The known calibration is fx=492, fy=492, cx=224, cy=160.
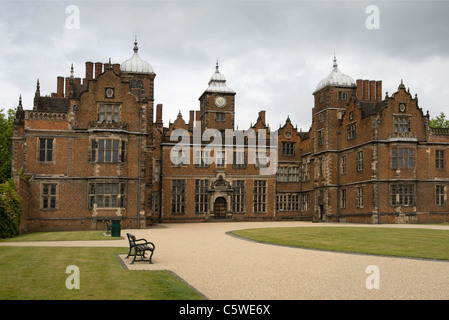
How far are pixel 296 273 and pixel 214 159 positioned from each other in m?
37.5

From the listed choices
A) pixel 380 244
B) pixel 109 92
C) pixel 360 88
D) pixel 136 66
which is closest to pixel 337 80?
pixel 360 88

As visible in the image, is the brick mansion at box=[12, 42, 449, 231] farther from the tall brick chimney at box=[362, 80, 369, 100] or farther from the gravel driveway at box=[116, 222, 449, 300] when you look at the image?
the gravel driveway at box=[116, 222, 449, 300]

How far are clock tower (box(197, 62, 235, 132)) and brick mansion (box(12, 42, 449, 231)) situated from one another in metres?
0.12

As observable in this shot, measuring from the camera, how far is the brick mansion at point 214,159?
36.1 metres

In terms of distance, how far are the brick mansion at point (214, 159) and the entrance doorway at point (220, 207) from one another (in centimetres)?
11

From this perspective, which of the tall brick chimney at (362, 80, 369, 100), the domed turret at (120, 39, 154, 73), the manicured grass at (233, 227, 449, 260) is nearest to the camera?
the manicured grass at (233, 227, 449, 260)

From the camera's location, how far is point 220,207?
5150 cm

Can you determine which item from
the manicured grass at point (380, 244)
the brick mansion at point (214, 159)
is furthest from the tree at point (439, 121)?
the manicured grass at point (380, 244)

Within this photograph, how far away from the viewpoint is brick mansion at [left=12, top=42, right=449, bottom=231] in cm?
3606

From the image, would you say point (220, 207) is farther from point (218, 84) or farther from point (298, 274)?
point (298, 274)

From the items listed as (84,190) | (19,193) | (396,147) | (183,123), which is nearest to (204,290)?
(19,193)

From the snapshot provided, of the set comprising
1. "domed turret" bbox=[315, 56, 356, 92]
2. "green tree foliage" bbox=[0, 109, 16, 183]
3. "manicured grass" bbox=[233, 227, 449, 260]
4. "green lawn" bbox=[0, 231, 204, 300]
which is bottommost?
"manicured grass" bbox=[233, 227, 449, 260]

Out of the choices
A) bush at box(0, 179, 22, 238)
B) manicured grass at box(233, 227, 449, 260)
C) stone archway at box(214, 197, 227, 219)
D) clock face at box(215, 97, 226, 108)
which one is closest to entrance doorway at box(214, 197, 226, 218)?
stone archway at box(214, 197, 227, 219)
